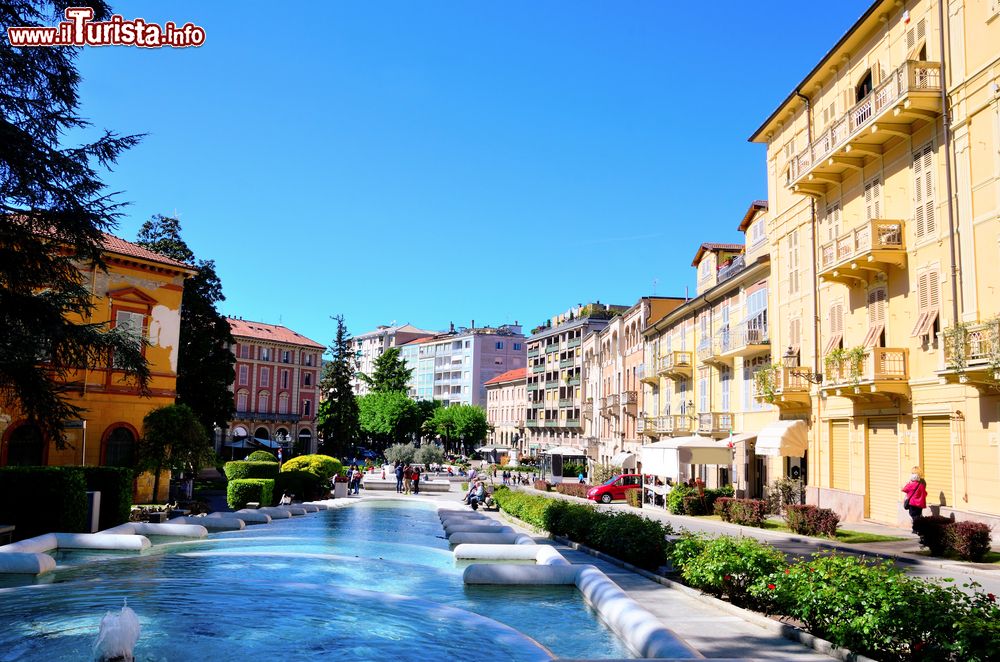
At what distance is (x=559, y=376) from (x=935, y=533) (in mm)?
79048

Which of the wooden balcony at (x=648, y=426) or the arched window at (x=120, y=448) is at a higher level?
the wooden balcony at (x=648, y=426)

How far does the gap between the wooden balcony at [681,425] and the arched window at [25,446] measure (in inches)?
1297

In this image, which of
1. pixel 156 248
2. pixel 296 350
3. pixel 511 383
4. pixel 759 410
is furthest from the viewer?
pixel 511 383

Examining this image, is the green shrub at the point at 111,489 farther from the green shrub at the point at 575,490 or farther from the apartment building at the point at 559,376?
the apartment building at the point at 559,376

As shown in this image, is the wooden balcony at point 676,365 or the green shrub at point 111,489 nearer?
the green shrub at point 111,489

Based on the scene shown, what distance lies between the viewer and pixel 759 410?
34875 millimetres

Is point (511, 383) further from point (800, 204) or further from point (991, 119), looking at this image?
point (991, 119)

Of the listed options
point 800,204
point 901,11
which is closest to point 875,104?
point 901,11

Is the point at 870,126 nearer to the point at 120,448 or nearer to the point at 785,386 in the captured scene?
the point at 785,386

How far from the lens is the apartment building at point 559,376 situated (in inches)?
3568

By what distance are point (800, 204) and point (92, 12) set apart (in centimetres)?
2558

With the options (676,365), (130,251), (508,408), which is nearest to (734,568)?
(130,251)

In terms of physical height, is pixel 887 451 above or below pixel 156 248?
below

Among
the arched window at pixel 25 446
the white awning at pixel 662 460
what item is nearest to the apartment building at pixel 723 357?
the white awning at pixel 662 460
